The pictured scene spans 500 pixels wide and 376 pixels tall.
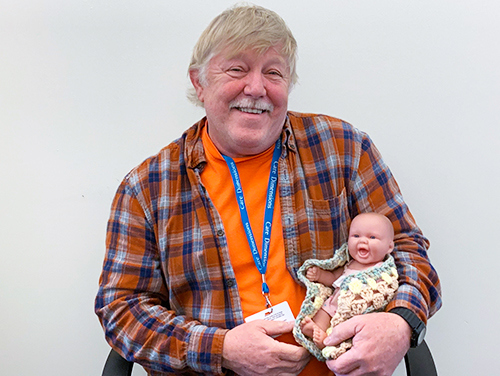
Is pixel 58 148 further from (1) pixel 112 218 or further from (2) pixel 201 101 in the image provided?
(2) pixel 201 101

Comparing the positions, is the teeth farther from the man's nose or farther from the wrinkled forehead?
the wrinkled forehead

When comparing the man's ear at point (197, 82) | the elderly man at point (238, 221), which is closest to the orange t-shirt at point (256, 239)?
the elderly man at point (238, 221)

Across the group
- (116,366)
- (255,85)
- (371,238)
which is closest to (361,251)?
(371,238)

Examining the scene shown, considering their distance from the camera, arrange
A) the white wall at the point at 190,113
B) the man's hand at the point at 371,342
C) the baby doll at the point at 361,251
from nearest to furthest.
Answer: the man's hand at the point at 371,342 → the baby doll at the point at 361,251 → the white wall at the point at 190,113

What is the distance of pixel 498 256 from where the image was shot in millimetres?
2100

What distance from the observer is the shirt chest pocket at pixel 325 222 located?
1686 mm

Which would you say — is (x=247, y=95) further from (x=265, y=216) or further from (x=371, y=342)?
(x=371, y=342)

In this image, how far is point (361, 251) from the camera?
1.56 m

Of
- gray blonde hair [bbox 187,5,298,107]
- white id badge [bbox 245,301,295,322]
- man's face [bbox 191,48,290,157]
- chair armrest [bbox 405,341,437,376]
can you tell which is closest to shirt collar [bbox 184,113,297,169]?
man's face [bbox 191,48,290,157]

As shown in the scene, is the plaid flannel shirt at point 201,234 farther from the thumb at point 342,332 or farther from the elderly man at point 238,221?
the thumb at point 342,332

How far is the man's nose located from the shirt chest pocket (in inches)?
17.0

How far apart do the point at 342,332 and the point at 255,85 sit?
2.81ft

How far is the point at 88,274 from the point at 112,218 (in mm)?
A: 600

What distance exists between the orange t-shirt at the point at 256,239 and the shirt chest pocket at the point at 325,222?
120mm
